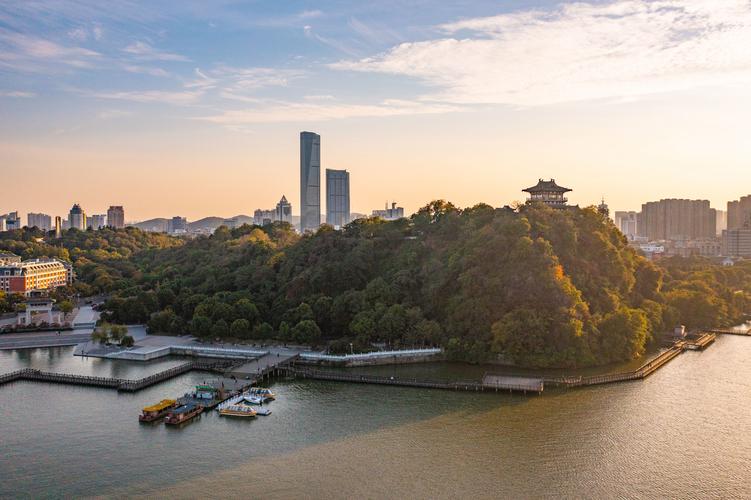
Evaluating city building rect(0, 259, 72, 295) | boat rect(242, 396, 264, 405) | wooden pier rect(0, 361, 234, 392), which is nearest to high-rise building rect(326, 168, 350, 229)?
city building rect(0, 259, 72, 295)

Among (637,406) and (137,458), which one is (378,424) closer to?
(137,458)

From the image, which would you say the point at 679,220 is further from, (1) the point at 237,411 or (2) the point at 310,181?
(1) the point at 237,411

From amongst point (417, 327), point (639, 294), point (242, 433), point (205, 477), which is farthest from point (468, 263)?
point (205, 477)

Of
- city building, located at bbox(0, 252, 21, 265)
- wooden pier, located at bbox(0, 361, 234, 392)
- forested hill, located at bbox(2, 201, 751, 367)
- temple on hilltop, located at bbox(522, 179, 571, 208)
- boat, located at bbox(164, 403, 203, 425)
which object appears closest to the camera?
boat, located at bbox(164, 403, 203, 425)

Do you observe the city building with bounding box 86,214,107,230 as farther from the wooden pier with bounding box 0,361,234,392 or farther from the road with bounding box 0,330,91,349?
the wooden pier with bounding box 0,361,234,392

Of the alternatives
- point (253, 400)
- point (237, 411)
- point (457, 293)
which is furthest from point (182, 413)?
point (457, 293)
